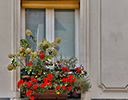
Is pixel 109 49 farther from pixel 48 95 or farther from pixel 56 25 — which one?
pixel 48 95

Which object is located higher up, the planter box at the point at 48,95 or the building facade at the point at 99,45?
the building facade at the point at 99,45

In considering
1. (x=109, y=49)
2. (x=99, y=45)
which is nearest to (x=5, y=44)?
(x=99, y=45)

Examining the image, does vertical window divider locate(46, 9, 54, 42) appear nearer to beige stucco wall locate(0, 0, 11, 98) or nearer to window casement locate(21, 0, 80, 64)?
window casement locate(21, 0, 80, 64)

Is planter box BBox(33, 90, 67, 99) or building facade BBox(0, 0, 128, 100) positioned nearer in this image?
planter box BBox(33, 90, 67, 99)

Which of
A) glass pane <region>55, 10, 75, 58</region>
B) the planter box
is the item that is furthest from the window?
the planter box

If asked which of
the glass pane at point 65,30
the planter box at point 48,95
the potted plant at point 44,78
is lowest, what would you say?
the planter box at point 48,95

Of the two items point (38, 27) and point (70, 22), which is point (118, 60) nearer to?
point (70, 22)

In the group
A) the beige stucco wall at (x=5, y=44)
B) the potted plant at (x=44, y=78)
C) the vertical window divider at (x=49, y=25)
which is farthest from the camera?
the vertical window divider at (x=49, y=25)

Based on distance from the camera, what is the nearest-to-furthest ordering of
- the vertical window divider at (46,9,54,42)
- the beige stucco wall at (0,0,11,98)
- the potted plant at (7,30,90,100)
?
the potted plant at (7,30,90,100)
the beige stucco wall at (0,0,11,98)
the vertical window divider at (46,9,54,42)

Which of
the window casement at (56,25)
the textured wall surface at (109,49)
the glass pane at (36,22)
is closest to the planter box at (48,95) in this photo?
the textured wall surface at (109,49)

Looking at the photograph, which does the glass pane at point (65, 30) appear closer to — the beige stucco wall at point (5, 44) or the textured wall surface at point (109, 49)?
the textured wall surface at point (109, 49)

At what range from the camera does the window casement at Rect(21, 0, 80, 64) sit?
1797mm

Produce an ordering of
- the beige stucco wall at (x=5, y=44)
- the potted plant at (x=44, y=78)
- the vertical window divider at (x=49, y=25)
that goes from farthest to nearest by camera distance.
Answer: the vertical window divider at (x=49, y=25) → the beige stucco wall at (x=5, y=44) → the potted plant at (x=44, y=78)

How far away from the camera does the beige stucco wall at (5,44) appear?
5.27 ft
